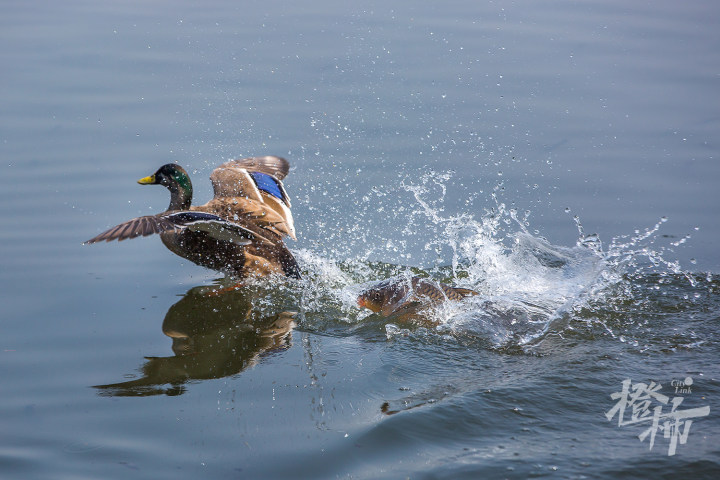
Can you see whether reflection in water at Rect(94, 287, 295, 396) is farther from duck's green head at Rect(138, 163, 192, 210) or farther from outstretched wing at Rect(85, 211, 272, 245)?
duck's green head at Rect(138, 163, 192, 210)

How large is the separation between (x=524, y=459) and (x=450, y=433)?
1.35 ft

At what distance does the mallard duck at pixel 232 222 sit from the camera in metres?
5.49

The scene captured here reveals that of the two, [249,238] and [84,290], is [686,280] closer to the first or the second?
[249,238]

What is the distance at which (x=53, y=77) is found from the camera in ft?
29.4

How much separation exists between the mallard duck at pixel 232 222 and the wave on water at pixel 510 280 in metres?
0.34

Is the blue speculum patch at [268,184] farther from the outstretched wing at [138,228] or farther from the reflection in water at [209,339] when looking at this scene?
the outstretched wing at [138,228]

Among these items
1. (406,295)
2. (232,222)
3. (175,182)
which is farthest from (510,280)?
(175,182)

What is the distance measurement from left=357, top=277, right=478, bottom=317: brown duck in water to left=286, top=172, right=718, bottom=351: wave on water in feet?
0.25

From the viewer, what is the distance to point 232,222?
19.2 ft

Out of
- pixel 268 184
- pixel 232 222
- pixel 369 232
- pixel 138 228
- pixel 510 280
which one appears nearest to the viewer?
pixel 138 228

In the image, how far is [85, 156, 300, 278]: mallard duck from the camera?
549cm

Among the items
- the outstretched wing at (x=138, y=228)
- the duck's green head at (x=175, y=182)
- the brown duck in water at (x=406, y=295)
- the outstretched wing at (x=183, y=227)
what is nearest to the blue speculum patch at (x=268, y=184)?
the duck's green head at (x=175, y=182)

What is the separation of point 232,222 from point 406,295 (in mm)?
1624

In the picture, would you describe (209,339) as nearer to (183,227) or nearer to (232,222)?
(183,227)
